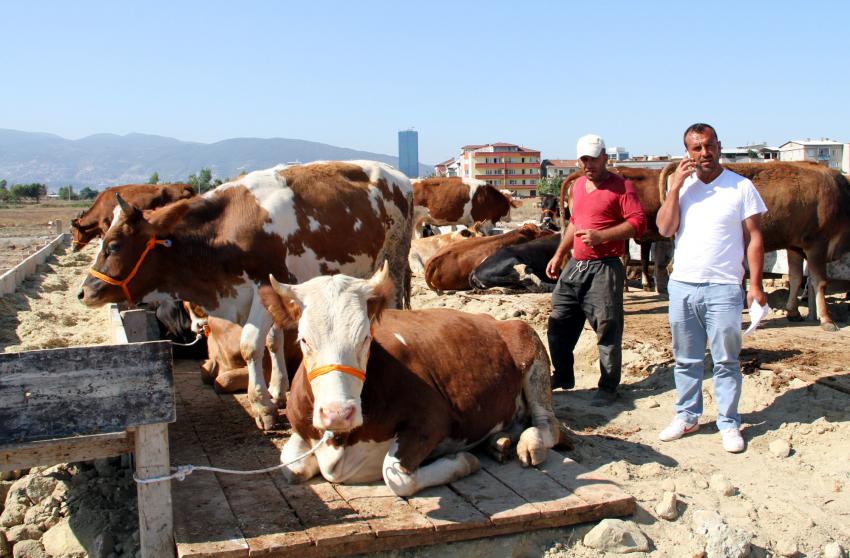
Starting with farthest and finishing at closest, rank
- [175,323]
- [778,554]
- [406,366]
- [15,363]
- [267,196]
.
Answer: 1. [175,323]
2. [267,196]
3. [406,366]
4. [778,554]
5. [15,363]

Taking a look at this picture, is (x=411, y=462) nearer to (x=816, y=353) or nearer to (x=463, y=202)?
(x=816, y=353)

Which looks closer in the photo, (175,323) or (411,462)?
(411,462)

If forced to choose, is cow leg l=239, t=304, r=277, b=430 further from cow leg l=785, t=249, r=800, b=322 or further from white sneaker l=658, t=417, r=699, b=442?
cow leg l=785, t=249, r=800, b=322

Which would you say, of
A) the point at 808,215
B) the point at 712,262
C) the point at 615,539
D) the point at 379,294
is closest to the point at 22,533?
the point at 379,294

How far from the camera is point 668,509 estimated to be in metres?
4.84

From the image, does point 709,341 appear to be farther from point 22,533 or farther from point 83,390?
point 22,533

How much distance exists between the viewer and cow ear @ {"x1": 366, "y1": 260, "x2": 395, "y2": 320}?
15.3 feet

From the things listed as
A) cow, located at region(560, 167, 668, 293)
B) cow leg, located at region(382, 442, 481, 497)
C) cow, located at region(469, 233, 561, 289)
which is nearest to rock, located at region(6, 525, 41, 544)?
cow leg, located at region(382, 442, 481, 497)

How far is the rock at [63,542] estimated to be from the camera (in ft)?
15.9

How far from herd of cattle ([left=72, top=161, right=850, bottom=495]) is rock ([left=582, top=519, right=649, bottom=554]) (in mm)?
780

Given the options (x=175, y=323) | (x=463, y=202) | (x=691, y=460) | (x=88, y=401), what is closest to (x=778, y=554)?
(x=691, y=460)

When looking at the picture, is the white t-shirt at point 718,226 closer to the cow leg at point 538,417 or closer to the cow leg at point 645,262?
the cow leg at point 538,417

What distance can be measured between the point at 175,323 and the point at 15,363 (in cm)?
555

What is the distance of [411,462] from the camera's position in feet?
15.4
